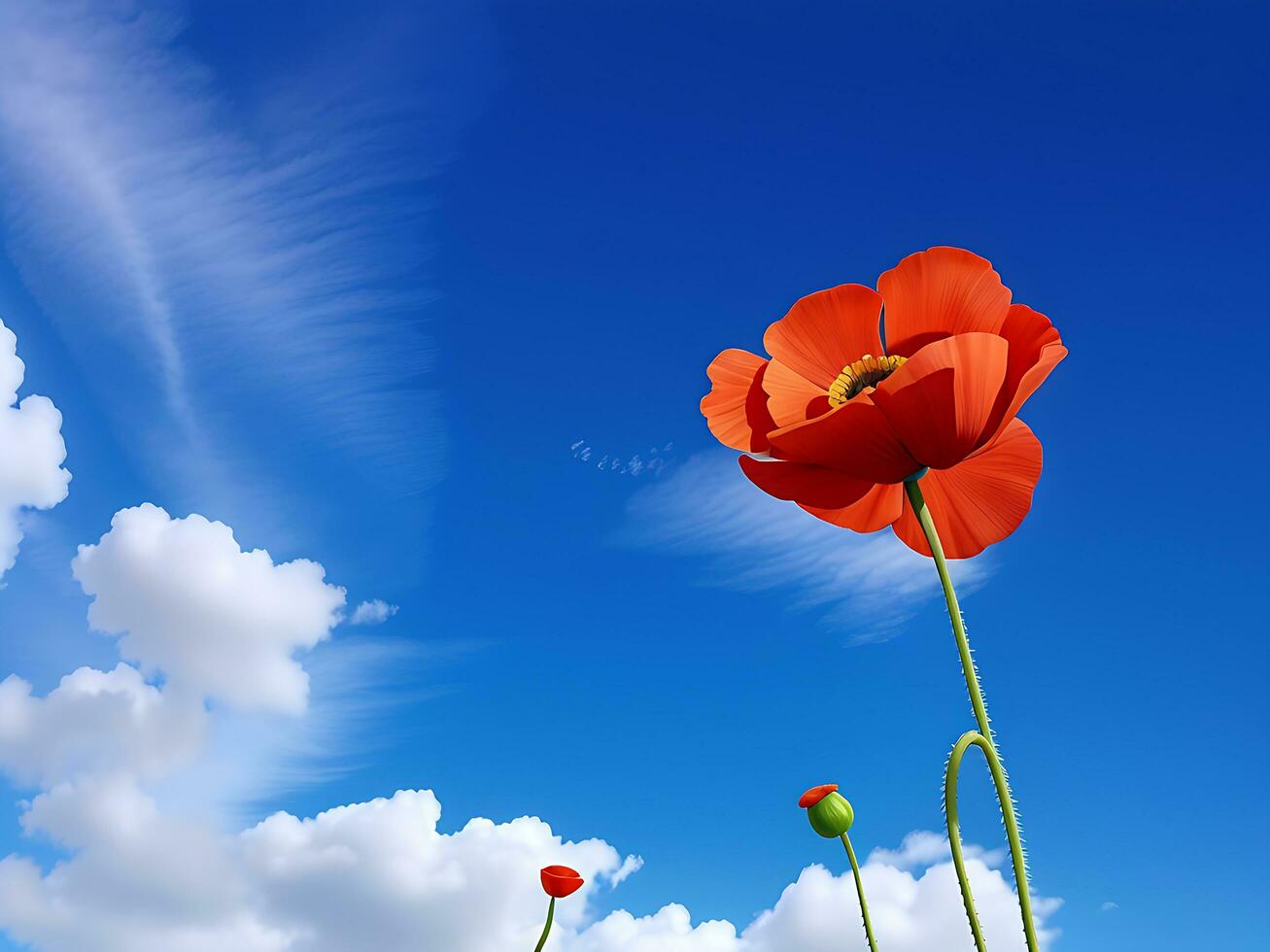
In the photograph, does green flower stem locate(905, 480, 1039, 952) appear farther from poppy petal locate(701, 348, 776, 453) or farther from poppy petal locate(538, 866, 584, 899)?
poppy petal locate(538, 866, 584, 899)

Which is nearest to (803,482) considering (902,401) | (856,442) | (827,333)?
(856,442)

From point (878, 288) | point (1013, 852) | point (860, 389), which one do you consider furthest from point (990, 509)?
point (1013, 852)

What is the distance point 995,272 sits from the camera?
2.19m

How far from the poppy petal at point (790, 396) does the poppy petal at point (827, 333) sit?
37mm

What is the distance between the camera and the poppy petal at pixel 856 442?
190 cm

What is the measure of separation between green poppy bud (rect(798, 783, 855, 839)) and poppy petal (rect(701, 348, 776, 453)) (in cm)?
190

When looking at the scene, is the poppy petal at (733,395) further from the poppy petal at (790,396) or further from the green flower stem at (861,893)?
the green flower stem at (861,893)

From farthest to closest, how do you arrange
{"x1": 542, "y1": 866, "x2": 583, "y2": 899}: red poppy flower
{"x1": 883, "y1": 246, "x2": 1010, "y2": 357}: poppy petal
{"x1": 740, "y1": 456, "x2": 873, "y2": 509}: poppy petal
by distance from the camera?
{"x1": 542, "y1": 866, "x2": 583, "y2": 899}: red poppy flower
{"x1": 883, "y1": 246, "x2": 1010, "y2": 357}: poppy petal
{"x1": 740, "y1": 456, "x2": 873, "y2": 509}: poppy petal

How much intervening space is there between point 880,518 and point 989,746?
950 millimetres

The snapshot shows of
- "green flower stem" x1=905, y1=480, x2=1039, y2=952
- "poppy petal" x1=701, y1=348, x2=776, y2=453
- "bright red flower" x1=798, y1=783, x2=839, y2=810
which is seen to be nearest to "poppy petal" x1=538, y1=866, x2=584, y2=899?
"bright red flower" x1=798, y1=783, x2=839, y2=810

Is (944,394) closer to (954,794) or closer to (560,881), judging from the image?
(954,794)

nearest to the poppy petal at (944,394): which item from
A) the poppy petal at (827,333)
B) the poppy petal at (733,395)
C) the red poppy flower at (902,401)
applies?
the red poppy flower at (902,401)

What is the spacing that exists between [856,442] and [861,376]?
0.39 metres

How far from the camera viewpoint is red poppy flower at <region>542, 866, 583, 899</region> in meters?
4.98
